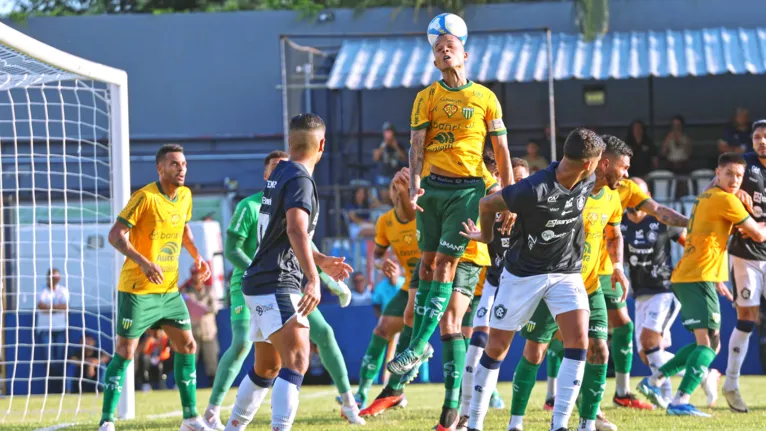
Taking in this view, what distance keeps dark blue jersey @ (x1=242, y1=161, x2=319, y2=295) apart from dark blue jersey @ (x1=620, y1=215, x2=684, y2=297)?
22.0 feet

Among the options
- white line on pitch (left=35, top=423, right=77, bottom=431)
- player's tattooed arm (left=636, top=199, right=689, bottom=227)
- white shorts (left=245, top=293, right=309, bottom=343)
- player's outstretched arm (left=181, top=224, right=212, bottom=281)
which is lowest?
white line on pitch (left=35, top=423, right=77, bottom=431)

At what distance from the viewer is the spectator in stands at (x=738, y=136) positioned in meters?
19.3

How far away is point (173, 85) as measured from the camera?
24.7 m

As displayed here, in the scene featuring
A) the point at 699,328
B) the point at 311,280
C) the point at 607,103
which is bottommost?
the point at 699,328

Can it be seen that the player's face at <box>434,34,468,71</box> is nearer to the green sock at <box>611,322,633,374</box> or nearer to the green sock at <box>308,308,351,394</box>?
the green sock at <box>308,308,351,394</box>

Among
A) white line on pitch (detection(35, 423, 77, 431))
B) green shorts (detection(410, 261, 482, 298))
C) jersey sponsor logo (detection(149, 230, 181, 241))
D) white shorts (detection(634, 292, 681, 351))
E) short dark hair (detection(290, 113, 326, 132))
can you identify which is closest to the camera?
short dark hair (detection(290, 113, 326, 132))

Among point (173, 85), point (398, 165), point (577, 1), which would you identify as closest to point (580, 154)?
point (398, 165)

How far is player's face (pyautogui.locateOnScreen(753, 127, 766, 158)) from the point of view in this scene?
10.6m

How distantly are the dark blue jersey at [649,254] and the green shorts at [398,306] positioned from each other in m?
→ 3.14

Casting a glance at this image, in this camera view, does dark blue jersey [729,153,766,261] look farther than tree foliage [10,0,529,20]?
No

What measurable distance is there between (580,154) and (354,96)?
16.5 meters

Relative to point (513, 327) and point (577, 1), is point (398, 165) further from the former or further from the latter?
point (513, 327)

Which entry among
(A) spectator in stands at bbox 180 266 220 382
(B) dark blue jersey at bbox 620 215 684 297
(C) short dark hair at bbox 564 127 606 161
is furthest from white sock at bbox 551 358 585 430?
(A) spectator in stands at bbox 180 266 220 382

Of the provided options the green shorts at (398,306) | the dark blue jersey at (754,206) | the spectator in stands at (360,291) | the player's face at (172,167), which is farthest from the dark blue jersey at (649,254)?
the spectator in stands at (360,291)
